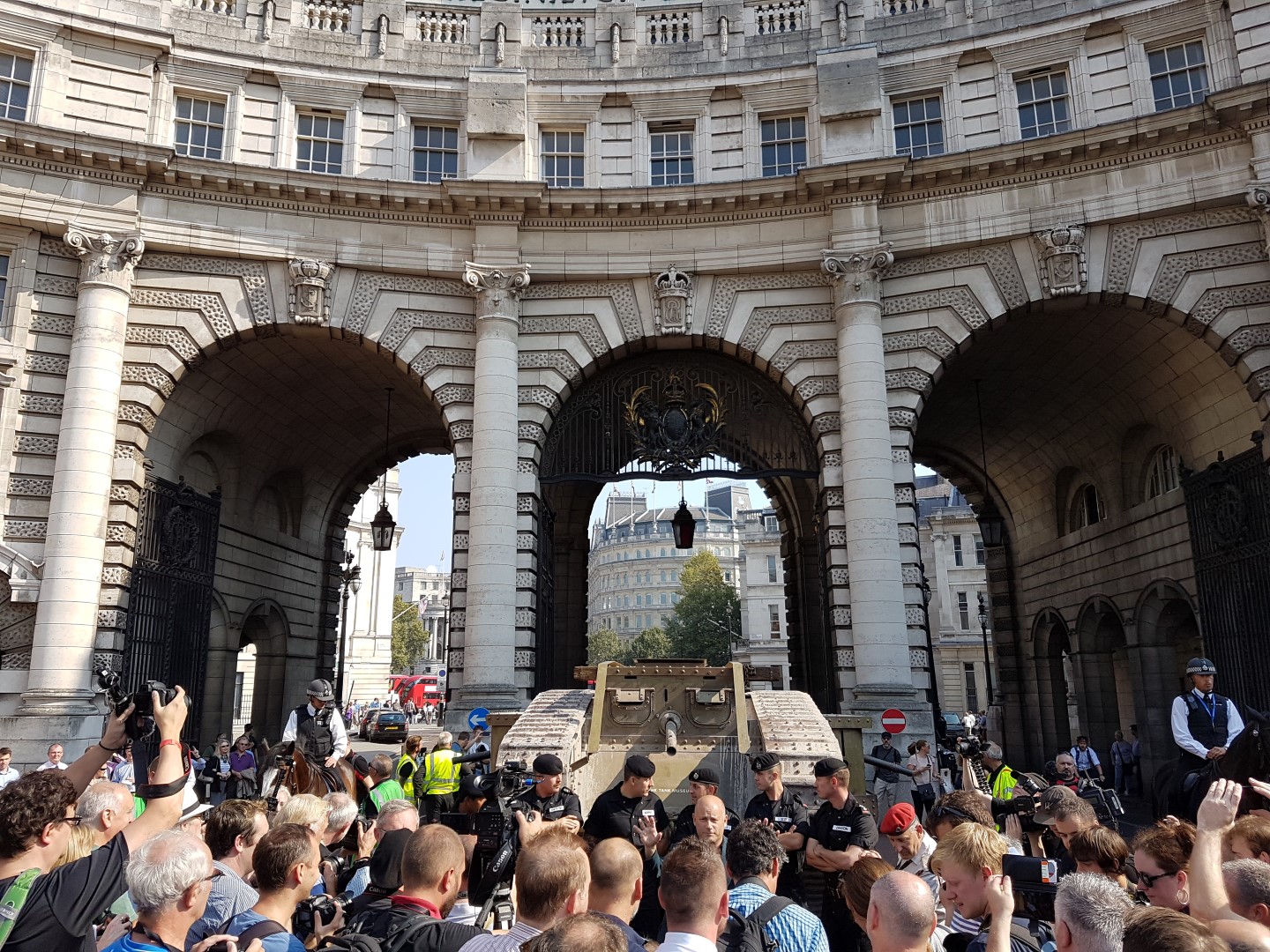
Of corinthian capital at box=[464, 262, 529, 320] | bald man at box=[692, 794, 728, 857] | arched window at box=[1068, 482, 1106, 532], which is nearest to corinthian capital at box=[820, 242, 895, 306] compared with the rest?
corinthian capital at box=[464, 262, 529, 320]

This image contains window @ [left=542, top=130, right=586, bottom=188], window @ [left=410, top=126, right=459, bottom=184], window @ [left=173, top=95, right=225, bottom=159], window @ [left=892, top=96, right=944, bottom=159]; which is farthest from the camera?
window @ [left=542, top=130, right=586, bottom=188]

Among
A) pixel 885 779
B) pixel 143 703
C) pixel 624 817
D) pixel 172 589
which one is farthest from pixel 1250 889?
pixel 172 589

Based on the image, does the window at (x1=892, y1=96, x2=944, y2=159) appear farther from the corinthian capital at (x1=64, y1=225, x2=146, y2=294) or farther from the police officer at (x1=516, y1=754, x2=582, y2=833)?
the police officer at (x1=516, y1=754, x2=582, y2=833)

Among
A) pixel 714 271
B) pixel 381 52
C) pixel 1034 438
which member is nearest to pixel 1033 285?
pixel 714 271

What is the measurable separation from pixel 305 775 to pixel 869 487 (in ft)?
42.1

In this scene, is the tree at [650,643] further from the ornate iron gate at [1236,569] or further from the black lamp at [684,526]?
the ornate iron gate at [1236,569]

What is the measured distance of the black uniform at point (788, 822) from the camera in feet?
23.3

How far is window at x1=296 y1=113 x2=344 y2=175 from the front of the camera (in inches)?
875

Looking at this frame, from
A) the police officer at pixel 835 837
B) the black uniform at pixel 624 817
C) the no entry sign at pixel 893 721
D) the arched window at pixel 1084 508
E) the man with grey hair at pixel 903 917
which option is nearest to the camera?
the man with grey hair at pixel 903 917

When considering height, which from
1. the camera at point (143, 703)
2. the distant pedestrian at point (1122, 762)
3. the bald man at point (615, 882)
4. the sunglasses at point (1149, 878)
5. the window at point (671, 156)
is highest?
the window at point (671, 156)

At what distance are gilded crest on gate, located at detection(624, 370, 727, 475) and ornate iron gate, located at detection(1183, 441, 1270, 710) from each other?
10581mm

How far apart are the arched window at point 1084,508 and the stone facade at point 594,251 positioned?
277cm

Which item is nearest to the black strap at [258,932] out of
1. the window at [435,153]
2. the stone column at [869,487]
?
the stone column at [869,487]

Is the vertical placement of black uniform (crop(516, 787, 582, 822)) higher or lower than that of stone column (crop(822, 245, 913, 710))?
lower
